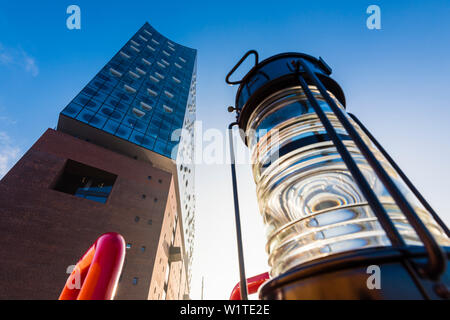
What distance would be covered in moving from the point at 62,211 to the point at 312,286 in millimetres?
16531

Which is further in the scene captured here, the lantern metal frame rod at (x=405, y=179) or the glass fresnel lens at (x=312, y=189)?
the lantern metal frame rod at (x=405, y=179)

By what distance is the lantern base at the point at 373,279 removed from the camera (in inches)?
19.2

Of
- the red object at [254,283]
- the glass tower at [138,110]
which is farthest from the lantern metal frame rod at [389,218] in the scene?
the glass tower at [138,110]

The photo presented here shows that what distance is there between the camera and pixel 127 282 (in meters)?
12.6

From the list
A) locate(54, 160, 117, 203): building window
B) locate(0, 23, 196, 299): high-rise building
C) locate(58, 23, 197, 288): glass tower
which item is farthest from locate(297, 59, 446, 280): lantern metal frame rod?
locate(58, 23, 197, 288): glass tower

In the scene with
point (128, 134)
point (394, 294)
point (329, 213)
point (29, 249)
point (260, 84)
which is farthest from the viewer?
point (128, 134)

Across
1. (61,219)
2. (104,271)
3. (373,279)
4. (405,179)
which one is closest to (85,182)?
(61,219)

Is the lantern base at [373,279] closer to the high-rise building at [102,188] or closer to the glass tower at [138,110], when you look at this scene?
the high-rise building at [102,188]

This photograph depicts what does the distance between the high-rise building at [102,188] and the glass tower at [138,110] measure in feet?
0.33

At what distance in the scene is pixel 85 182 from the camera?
17.7 metres

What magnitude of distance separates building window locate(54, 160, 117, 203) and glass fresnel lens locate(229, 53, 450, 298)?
17853 mm

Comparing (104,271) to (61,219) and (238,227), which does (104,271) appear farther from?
(61,219)

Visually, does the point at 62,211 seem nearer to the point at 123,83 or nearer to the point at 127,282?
the point at 127,282
